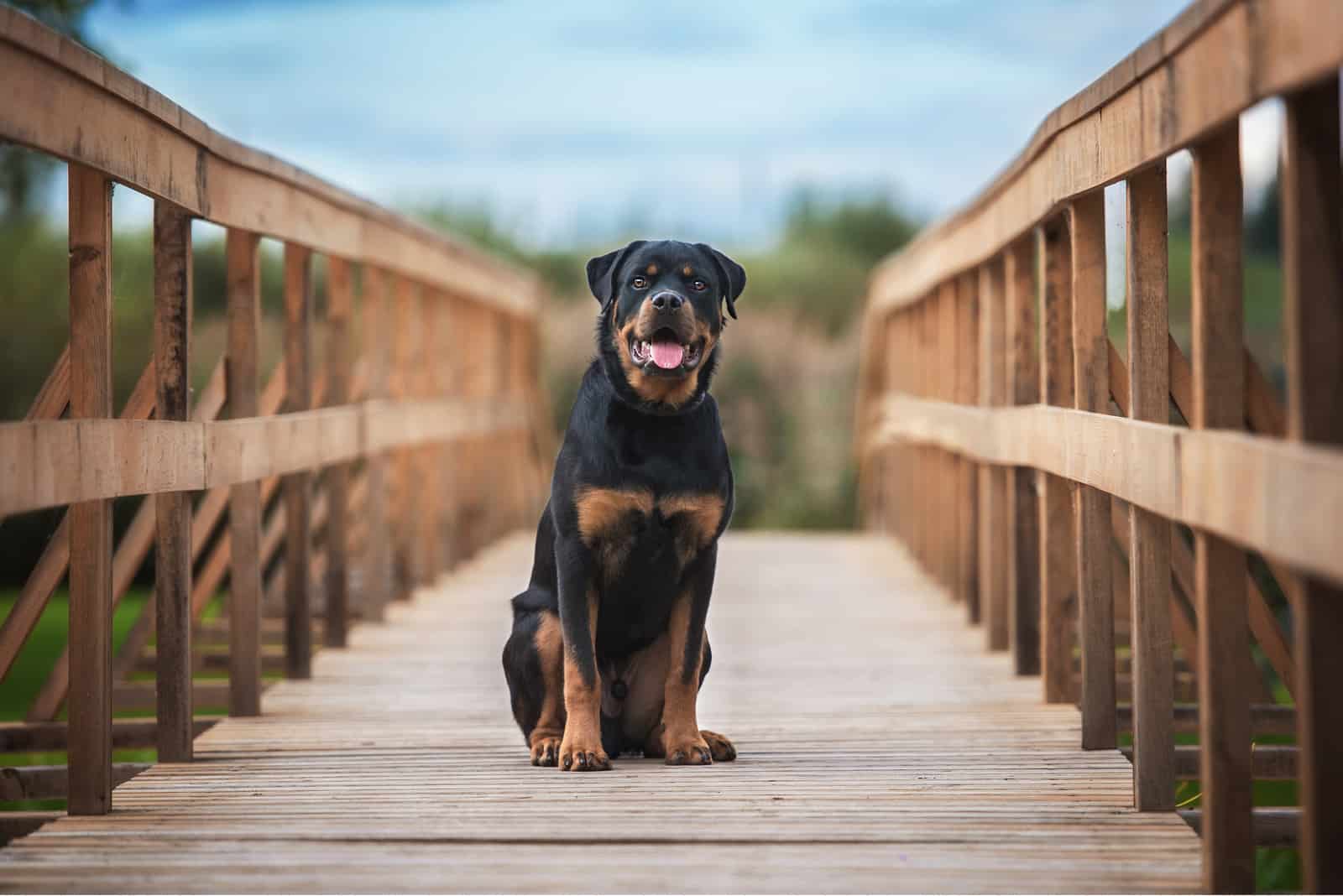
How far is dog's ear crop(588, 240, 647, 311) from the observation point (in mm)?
4203

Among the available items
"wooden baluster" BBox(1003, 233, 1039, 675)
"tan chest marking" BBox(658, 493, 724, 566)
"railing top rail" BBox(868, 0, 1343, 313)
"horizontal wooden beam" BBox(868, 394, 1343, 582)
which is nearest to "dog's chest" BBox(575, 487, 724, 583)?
"tan chest marking" BBox(658, 493, 724, 566)

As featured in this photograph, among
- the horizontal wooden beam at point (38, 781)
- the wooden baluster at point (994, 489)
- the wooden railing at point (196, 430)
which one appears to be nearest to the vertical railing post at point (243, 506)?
the wooden railing at point (196, 430)

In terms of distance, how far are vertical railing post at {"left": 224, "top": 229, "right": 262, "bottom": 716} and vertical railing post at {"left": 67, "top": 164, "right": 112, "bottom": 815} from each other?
138 cm

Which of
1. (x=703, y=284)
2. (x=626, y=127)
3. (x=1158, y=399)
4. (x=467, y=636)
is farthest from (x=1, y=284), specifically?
(x=626, y=127)

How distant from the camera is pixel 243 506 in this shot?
16.1 ft

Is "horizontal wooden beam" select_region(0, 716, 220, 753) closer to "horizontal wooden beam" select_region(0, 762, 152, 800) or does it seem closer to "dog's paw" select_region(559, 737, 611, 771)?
"horizontal wooden beam" select_region(0, 762, 152, 800)

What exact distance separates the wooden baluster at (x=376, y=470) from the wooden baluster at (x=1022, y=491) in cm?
280

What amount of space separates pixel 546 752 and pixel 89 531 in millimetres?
1289

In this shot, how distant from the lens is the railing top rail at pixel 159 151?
118 inches

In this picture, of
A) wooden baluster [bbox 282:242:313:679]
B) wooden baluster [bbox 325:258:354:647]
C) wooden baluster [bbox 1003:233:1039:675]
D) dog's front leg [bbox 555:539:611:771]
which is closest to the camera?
dog's front leg [bbox 555:539:611:771]

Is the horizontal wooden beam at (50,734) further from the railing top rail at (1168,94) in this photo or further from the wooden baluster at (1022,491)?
the railing top rail at (1168,94)

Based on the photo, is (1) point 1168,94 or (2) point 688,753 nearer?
(1) point 1168,94

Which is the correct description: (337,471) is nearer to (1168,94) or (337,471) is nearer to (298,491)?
(298,491)

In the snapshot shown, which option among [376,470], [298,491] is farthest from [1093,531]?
[376,470]
